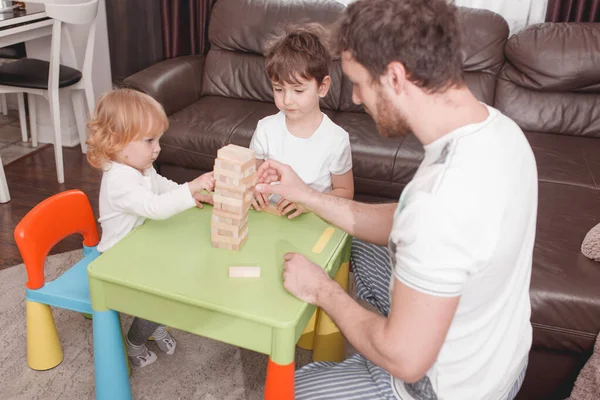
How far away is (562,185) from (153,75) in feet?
6.57

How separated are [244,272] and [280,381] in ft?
0.89

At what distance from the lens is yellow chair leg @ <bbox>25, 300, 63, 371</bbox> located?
1.76m

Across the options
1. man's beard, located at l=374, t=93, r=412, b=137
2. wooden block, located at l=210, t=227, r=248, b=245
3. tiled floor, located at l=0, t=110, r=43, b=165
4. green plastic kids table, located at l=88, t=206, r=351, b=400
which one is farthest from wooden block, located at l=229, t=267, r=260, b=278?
tiled floor, located at l=0, t=110, r=43, b=165

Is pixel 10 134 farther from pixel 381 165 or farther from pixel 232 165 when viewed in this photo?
pixel 232 165

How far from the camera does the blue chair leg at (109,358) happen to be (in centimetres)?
148

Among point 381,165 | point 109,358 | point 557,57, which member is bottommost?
point 109,358

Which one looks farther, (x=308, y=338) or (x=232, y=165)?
(x=308, y=338)

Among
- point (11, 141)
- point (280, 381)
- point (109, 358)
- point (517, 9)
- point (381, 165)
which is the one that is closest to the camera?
point (280, 381)

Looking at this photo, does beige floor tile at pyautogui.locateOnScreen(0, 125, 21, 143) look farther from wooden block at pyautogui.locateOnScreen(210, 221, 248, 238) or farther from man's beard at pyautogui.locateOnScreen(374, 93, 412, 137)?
man's beard at pyautogui.locateOnScreen(374, 93, 412, 137)

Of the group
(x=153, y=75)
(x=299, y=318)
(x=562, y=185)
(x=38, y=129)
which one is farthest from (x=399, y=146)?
(x=38, y=129)

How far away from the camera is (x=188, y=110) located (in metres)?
3.00

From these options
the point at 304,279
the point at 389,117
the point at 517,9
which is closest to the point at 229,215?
the point at 304,279

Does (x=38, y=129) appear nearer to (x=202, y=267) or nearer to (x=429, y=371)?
(x=202, y=267)

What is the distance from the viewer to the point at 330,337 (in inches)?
71.7
